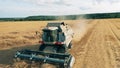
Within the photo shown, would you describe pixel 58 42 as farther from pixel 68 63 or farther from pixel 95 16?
pixel 95 16

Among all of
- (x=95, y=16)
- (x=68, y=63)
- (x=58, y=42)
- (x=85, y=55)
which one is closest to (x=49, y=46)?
(x=58, y=42)

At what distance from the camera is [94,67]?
45.9 ft

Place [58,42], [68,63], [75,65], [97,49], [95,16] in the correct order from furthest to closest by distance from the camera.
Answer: [95,16] < [97,49] < [58,42] < [75,65] < [68,63]

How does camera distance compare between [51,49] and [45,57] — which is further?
[51,49]

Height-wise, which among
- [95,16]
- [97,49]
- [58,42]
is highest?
[58,42]

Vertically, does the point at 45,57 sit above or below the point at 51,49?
above

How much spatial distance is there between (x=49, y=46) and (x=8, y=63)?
10.7ft

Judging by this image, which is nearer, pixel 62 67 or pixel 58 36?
pixel 62 67

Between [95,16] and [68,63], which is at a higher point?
[68,63]

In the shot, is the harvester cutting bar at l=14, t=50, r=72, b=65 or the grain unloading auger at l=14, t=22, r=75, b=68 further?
the grain unloading auger at l=14, t=22, r=75, b=68

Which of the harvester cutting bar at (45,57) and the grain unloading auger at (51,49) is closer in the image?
the harvester cutting bar at (45,57)

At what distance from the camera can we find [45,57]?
1429 centimetres

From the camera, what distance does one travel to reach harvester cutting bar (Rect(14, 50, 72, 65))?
1381cm

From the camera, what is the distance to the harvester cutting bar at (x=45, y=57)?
544 inches
